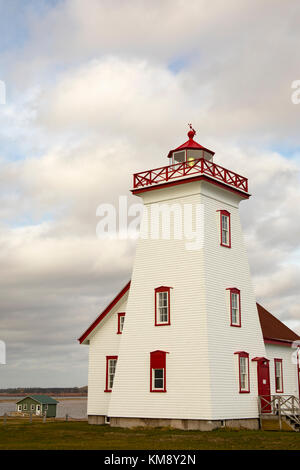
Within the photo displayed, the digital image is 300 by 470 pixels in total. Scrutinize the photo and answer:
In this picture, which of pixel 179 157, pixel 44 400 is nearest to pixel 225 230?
pixel 179 157

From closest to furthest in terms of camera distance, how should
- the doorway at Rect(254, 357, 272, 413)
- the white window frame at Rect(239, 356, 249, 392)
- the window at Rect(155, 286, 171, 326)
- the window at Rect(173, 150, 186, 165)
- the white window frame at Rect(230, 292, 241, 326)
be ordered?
the window at Rect(155, 286, 171, 326)
the white window frame at Rect(239, 356, 249, 392)
the white window frame at Rect(230, 292, 241, 326)
the doorway at Rect(254, 357, 272, 413)
the window at Rect(173, 150, 186, 165)

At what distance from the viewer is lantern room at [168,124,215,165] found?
105ft

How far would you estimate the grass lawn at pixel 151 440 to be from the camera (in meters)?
21.1

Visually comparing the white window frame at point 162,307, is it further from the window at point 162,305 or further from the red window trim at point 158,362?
the red window trim at point 158,362

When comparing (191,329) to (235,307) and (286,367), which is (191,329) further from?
(286,367)

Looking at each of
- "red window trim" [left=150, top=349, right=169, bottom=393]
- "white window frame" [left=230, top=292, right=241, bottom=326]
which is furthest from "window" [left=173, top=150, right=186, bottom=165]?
"red window trim" [left=150, top=349, right=169, bottom=393]

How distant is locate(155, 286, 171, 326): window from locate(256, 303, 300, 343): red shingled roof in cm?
789

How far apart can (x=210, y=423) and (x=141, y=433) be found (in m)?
3.16

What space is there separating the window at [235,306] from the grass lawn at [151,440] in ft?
17.9

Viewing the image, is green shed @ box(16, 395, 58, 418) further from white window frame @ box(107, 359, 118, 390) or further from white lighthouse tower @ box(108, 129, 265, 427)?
white lighthouse tower @ box(108, 129, 265, 427)

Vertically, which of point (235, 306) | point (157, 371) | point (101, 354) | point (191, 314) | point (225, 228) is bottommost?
point (157, 371)

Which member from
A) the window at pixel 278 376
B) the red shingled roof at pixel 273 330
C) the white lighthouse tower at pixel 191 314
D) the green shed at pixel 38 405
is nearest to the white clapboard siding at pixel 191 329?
the white lighthouse tower at pixel 191 314

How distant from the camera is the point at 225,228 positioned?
3128cm

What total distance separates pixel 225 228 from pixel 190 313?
522 centimetres
